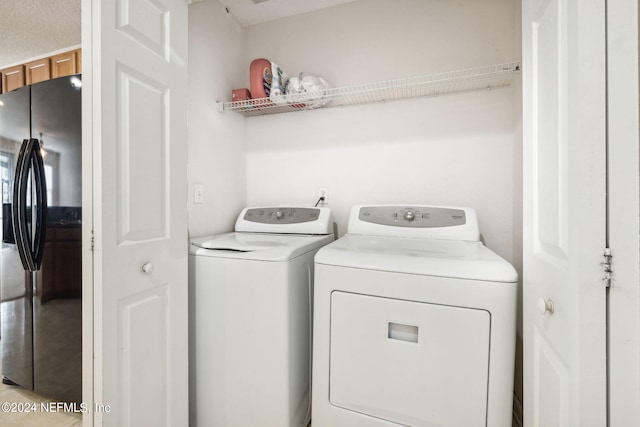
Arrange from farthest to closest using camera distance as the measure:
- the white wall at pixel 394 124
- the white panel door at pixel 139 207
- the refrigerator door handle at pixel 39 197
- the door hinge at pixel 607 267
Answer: the white wall at pixel 394 124 < the refrigerator door handle at pixel 39 197 < the white panel door at pixel 139 207 < the door hinge at pixel 607 267

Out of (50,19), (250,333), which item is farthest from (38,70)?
(250,333)

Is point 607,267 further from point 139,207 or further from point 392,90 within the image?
point 392,90

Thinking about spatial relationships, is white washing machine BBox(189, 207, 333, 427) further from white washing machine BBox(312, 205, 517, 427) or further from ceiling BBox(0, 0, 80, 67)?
ceiling BBox(0, 0, 80, 67)

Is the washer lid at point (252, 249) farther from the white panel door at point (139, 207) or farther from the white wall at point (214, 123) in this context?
the white wall at point (214, 123)

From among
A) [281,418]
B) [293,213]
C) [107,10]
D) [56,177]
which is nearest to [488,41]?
[293,213]

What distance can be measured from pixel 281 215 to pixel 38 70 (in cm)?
206

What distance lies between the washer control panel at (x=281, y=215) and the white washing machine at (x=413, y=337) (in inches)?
22.1

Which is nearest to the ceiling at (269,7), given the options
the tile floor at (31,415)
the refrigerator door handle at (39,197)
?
the refrigerator door handle at (39,197)

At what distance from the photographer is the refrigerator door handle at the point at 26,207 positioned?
4.23 ft

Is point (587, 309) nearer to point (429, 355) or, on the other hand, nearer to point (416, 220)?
point (429, 355)

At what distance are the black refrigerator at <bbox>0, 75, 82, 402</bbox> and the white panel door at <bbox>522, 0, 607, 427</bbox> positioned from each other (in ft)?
5.76

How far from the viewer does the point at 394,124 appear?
1.83m

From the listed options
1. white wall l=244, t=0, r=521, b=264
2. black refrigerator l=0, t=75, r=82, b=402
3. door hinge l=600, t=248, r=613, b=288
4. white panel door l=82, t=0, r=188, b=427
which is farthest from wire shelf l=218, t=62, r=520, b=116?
door hinge l=600, t=248, r=613, b=288

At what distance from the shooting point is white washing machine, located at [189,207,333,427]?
3.84ft
